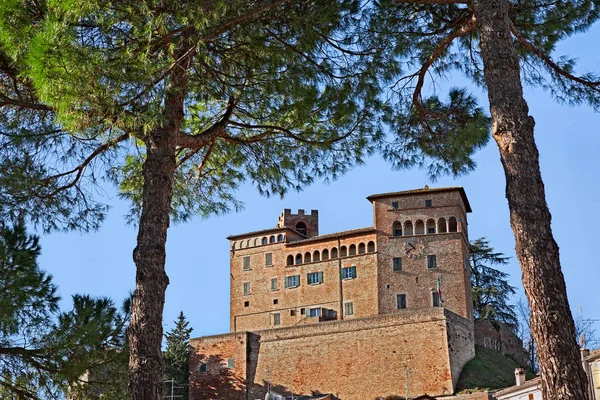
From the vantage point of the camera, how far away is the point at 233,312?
48.1 metres

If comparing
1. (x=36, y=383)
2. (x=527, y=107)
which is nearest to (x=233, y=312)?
(x=36, y=383)

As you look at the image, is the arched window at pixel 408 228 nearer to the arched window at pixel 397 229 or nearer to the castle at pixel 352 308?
the castle at pixel 352 308

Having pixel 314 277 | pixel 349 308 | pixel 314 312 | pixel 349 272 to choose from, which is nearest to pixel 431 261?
pixel 349 272

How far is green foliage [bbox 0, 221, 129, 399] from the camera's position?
8891 mm

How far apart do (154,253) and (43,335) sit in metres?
2.32

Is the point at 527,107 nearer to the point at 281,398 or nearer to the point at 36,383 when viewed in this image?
the point at 36,383

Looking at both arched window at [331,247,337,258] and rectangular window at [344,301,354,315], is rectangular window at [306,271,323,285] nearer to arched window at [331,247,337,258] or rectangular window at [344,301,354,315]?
arched window at [331,247,337,258]

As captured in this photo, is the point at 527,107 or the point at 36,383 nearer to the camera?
the point at 527,107

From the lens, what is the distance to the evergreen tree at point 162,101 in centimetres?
740

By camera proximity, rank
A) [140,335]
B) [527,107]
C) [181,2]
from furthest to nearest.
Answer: [181,2]
[140,335]
[527,107]

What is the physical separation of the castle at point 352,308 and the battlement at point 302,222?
7 centimetres

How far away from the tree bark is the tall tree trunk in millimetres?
3060

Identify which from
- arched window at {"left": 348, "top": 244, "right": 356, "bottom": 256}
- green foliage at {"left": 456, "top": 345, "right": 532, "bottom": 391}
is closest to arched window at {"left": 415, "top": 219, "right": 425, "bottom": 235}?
arched window at {"left": 348, "top": 244, "right": 356, "bottom": 256}

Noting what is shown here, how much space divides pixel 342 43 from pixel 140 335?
4213 millimetres
